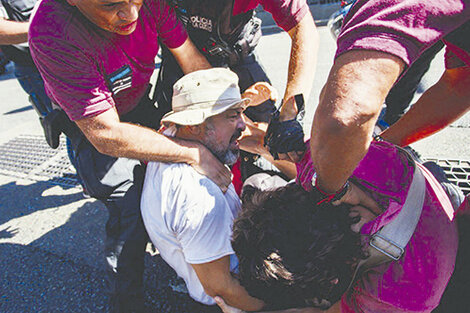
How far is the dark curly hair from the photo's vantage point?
45.4 inches

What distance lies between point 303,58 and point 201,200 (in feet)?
3.72

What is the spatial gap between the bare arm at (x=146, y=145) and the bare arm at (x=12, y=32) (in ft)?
3.81

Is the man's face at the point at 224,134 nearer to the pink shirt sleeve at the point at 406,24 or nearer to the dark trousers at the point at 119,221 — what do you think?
the dark trousers at the point at 119,221

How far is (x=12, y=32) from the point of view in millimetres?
2139

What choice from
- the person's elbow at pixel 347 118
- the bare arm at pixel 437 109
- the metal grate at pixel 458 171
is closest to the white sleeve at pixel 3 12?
the person's elbow at pixel 347 118

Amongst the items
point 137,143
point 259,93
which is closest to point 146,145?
point 137,143

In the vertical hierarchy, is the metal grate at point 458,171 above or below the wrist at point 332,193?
below

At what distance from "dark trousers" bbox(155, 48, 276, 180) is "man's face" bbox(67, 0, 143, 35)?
79 cm

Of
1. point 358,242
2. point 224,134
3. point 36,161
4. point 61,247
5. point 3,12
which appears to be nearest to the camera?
point 358,242

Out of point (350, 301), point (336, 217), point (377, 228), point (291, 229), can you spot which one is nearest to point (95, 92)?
point (291, 229)

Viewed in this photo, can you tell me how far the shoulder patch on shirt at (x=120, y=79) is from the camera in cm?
171

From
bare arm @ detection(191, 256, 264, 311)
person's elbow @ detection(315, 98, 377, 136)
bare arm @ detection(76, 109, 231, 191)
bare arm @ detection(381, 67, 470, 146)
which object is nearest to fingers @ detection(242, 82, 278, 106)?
bare arm @ detection(76, 109, 231, 191)

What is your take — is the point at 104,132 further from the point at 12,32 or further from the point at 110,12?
the point at 12,32

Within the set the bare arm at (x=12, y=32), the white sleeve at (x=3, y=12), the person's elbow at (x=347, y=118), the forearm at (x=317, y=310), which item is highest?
the person's elbow at (x=347, y=118)
